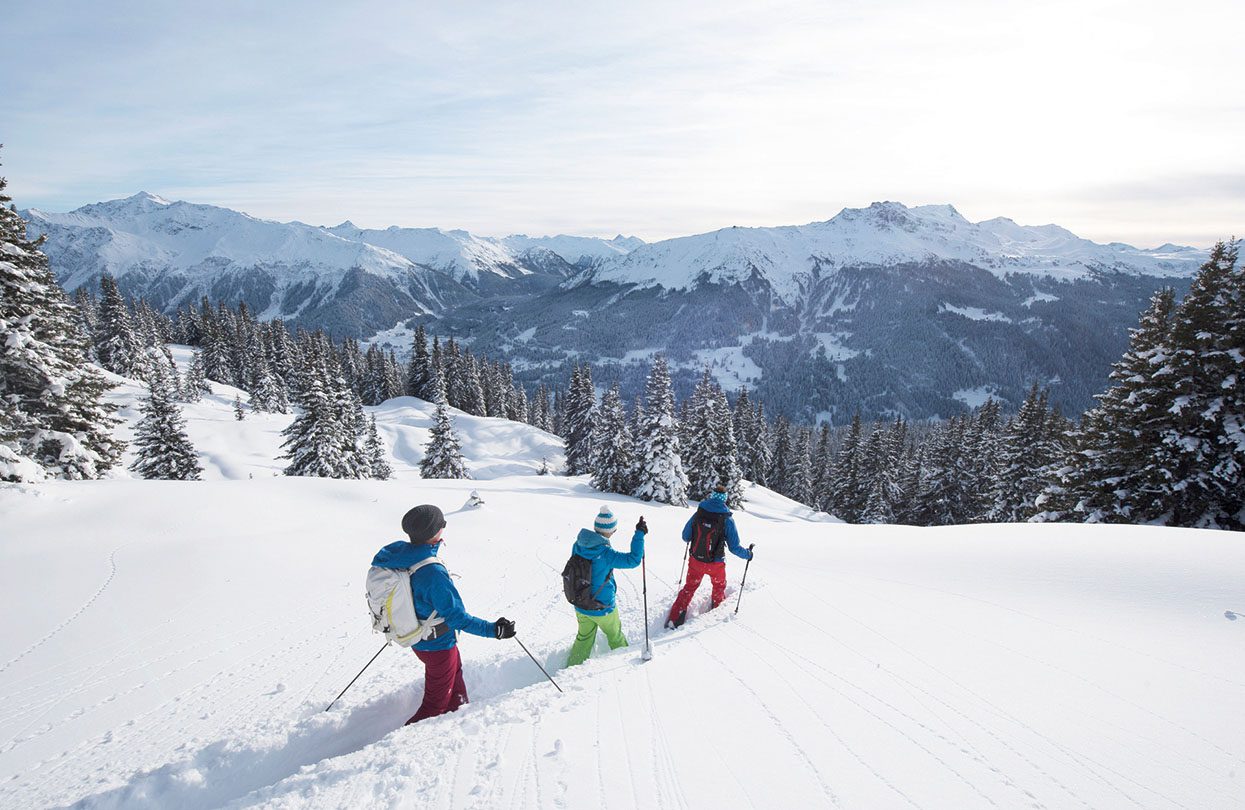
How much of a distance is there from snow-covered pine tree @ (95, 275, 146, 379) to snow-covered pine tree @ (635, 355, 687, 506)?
176 feet

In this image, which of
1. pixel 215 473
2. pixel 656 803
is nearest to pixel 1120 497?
pixel 656 803

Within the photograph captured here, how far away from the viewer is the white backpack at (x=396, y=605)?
4520 mm

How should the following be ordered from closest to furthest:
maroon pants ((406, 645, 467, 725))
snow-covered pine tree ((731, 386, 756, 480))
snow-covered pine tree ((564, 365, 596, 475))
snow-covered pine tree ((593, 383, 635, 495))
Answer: maroon pants ((406, 645, 467, 725)), snow-covered pine tree ((593, 383, 635, 495)), snow-covered pine tree ((564, 365, 596, 475)), snow-covered pine tree ((731, 386, 756, 480))

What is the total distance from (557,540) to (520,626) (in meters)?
6.75

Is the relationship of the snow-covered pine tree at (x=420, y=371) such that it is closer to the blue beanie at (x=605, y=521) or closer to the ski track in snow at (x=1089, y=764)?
the blue beanie at (x=605, y=521)

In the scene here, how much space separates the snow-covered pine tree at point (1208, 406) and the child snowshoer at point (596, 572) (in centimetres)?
1688

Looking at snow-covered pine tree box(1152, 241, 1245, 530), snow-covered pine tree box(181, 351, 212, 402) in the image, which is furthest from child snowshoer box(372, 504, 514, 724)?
snow-covered pine tree box(181, 351, 212, 402)

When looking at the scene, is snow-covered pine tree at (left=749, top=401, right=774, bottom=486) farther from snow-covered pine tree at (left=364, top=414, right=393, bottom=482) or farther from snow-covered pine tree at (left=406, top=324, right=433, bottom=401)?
snow-covered pine tree at (left=406, top=324, right=433, bottom=401)

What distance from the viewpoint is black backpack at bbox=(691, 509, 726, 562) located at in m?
7.88

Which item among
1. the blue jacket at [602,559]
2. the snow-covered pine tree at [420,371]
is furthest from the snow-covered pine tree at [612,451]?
the snow-covered pine tree at [420,371]

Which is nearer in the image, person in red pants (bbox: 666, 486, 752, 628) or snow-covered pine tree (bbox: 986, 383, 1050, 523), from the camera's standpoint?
person in red pants (bbox: 666, 486, 752, 628)

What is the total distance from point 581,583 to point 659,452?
84.4ft

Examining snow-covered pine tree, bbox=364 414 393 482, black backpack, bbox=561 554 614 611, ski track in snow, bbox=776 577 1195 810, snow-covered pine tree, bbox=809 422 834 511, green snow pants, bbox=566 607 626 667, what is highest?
black backpack, bbox=561 554 614 611

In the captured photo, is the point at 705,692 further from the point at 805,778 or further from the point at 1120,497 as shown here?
the point at 1120,497
